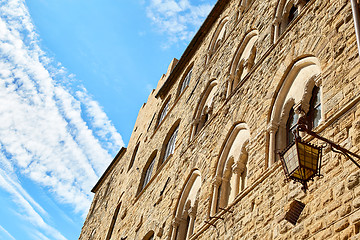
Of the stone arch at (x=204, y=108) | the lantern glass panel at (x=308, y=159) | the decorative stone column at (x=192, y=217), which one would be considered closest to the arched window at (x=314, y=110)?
the lantern glass panel at (x=308, y=159)

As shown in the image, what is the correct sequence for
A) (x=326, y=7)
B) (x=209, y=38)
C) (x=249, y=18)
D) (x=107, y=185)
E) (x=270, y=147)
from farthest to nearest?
(x=107, y=185)
(x=209, y=38)
(x=249, y=18)
(x=326, y=7)
(x=270, y=147)

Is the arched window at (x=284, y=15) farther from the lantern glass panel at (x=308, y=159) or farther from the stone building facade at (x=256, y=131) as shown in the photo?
the lantern glass panel at (x=308, y=159)

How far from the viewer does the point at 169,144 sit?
1322 cm

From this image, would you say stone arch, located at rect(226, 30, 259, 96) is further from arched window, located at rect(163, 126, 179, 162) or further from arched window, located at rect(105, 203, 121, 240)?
arched window, located at rect(105, 203, 121, 240)

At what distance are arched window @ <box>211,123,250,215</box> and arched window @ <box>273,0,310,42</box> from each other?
2077 millimetres

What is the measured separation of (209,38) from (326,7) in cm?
740

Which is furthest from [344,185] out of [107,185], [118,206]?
[107,185]

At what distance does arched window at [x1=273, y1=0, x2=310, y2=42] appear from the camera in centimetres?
842

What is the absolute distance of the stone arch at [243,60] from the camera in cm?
938

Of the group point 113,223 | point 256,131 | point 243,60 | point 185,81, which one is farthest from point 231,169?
point 113,223

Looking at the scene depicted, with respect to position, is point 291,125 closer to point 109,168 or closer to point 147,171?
point 147,171

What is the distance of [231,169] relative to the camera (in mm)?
7676

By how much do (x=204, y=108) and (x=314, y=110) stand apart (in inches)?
207

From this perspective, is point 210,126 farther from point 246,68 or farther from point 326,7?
point 326,7
